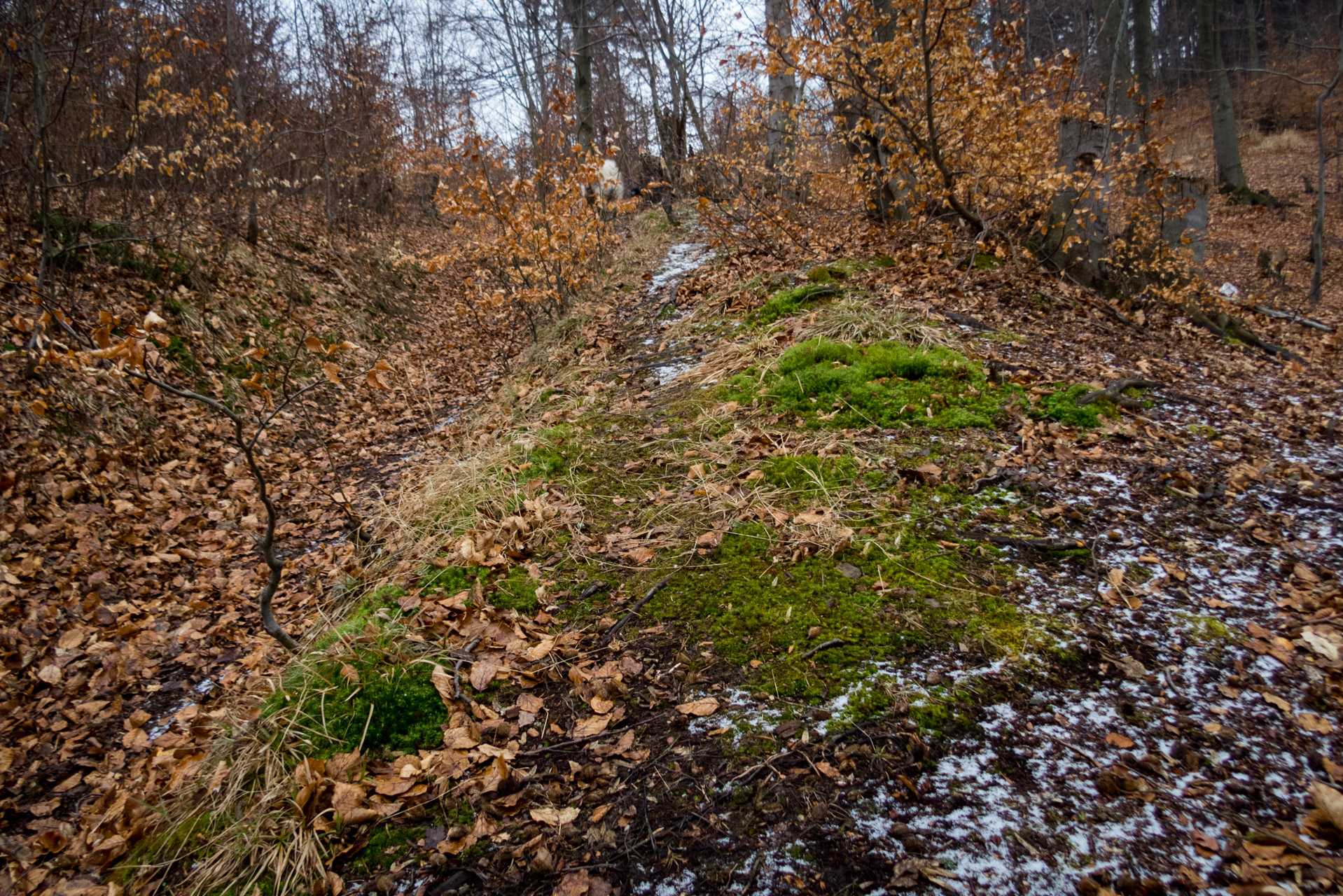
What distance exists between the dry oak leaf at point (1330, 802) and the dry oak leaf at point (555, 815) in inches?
74.1

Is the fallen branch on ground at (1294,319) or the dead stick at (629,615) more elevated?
the fallen branch on ground at (1294,319)

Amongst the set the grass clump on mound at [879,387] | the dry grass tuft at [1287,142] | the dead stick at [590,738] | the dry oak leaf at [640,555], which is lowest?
the dead stick at [590,738]

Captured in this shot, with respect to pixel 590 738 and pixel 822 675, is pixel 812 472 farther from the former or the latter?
pixel 590 738

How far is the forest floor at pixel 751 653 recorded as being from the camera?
1652mm

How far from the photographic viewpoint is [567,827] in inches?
69.0

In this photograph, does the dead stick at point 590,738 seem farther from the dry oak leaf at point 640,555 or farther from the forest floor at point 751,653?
the dry oak leaf at point 640,555

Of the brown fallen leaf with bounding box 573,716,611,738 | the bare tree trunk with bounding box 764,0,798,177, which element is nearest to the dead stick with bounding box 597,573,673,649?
the brown fallen leaf with bounding box 573,716,611,738

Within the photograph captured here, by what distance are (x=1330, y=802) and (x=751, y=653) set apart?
1.52 metres

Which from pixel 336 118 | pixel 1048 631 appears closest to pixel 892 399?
pixel 1048 631

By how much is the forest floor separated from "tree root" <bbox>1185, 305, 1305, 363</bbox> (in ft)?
5.62

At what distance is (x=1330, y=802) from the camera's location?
1.52 metres

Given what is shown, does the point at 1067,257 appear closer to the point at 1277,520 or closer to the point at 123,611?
the point at 1277,520

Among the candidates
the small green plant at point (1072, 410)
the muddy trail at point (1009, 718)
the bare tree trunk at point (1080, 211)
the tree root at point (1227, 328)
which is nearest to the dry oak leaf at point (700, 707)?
the muddy trail at point (1009, 718)

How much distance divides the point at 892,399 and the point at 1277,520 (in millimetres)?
1926
